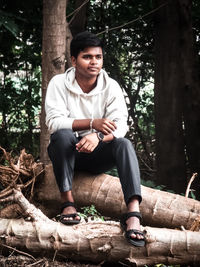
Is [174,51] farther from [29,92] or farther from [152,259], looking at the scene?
[152,259]

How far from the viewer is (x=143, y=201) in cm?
419

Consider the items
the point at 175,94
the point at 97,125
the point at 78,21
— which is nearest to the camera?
the point at 97,125

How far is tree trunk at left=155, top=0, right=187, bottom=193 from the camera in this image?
6.49 metres

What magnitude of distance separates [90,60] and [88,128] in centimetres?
62

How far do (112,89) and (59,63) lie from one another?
1.15 metres

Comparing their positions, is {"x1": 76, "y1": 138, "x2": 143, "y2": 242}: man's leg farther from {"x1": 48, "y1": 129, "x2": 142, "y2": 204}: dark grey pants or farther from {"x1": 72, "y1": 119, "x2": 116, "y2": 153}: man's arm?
{"x1": 72, "y1": 119, "x2": 116, "y2": 153}: man's arm

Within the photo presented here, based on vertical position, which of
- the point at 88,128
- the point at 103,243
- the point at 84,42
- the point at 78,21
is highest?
the point at 78,21

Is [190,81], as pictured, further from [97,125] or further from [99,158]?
[97,125]

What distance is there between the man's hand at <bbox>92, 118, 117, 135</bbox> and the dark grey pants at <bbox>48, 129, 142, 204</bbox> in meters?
0.13

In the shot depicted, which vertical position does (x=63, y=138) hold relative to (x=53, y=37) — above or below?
below

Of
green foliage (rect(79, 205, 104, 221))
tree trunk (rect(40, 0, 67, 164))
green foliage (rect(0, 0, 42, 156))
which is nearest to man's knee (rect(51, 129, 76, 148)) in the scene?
green foliage (rect(79, 205, 104, 221))

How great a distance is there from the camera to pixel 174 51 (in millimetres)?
6496

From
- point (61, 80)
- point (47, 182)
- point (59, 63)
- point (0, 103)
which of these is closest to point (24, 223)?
point (47, 182)

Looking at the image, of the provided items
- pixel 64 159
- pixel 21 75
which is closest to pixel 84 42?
pixel 64 159
